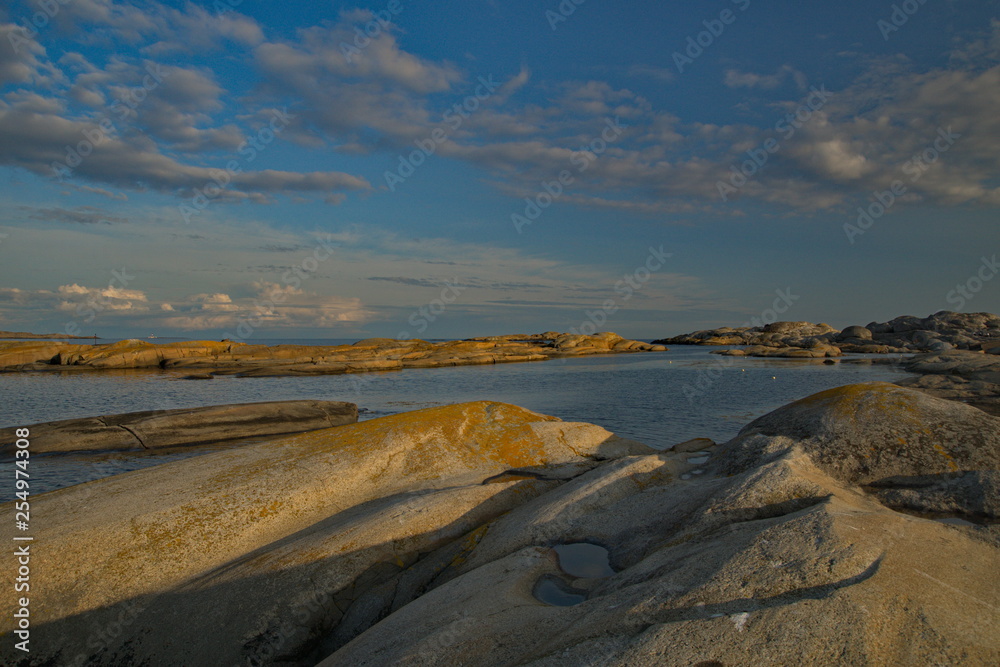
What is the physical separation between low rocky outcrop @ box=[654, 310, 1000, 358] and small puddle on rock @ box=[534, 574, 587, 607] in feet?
303

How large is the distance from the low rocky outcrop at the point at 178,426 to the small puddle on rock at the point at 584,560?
20.5 metres

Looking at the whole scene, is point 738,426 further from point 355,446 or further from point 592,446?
point 355,446

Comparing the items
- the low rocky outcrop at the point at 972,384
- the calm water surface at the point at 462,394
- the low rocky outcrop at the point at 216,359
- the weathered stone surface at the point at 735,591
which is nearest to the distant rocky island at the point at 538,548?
the weathered stone surface at the point at 735,591

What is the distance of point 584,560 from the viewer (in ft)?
25.5

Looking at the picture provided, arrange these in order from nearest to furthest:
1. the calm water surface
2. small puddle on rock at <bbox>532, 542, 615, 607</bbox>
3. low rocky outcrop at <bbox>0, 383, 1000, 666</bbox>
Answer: low rocky outcrop at <bbox>0, 383, 1000, 666</bbox> < small puddle on rock at <bbox>532, 542, 615, 607</bbox> < the calm water surface

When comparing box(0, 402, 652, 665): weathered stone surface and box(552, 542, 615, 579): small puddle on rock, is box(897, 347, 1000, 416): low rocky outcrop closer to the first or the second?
box(552, 542, 615, 579): small puddle on rock

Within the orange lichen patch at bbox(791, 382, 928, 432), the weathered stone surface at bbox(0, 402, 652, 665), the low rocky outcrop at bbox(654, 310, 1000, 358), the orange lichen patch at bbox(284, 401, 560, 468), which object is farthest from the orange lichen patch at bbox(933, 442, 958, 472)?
the low rocky outcrop at bbox(654, 310, 1000, 358)

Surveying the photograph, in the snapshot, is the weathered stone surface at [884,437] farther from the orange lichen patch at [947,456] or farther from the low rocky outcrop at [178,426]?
the low rocky outcrop at [178,426]

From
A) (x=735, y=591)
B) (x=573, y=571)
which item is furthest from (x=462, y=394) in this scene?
(x=735, y=591)

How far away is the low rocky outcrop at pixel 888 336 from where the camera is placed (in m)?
93.5

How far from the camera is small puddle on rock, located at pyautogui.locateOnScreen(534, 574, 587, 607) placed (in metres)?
6.40

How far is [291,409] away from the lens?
1035 inches

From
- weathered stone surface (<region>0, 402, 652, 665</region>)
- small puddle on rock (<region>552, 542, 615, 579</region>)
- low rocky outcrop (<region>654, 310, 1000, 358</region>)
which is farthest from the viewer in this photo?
low rocky outcrop (<region>654, 310, 1000, 358</region>)

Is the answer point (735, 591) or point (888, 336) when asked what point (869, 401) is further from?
point (888, 336)
